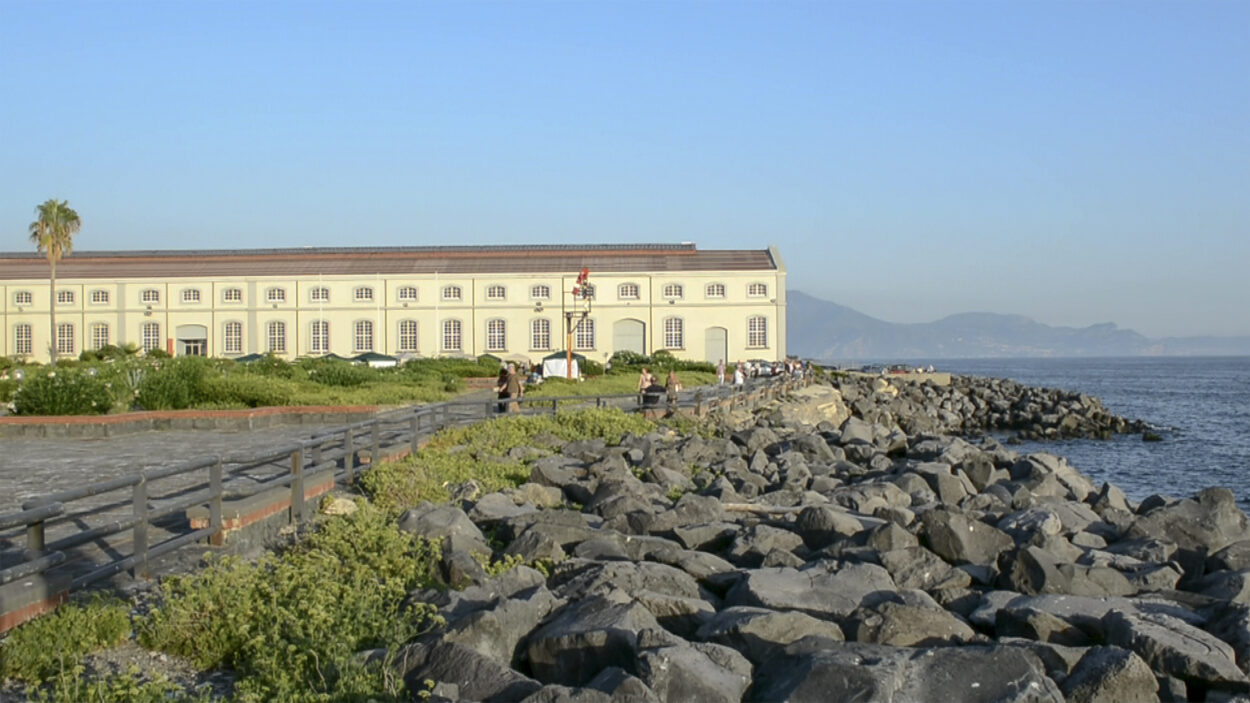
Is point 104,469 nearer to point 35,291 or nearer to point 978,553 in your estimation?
point 978,553

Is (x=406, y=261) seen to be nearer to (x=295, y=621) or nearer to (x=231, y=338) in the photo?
(x=231, y=338)

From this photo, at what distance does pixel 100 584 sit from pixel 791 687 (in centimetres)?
477

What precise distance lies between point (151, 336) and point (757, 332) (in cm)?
3586

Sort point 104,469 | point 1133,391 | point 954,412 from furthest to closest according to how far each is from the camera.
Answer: point 1133,391 → point 954,412 → point 104,469

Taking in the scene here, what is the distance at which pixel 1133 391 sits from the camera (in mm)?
76125

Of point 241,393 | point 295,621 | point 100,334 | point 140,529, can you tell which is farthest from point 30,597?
point 100,334

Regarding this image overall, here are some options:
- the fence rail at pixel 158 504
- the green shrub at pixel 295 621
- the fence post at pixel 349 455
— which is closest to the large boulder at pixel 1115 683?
the green shrub at pixel 295 621

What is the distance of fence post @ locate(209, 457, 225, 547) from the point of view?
8477 millimetres

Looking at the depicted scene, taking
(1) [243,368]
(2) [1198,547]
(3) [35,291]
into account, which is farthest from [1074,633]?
(3) [35,291]

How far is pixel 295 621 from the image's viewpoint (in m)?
6.01

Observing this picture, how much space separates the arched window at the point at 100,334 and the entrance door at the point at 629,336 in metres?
30.3

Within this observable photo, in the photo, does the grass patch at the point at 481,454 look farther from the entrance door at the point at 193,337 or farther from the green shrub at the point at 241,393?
the entrance door at the point at 193,337

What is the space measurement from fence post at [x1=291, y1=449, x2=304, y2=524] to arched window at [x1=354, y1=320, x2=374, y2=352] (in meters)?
56.4

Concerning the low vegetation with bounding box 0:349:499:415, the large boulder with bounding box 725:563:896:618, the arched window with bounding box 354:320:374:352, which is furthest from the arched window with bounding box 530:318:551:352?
the large boulder with bounding box 725:563:896:618
